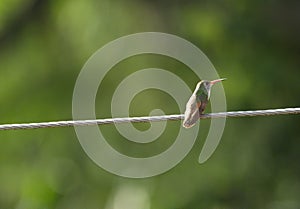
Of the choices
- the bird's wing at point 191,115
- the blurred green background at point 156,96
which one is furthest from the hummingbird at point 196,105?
the blurred green background at point 156,96

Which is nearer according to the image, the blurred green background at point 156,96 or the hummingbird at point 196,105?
the hummingbird at point 196,105

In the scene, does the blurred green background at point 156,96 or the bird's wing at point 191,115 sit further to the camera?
the blurred green background at point 156,96

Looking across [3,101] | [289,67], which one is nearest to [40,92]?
[3,101]

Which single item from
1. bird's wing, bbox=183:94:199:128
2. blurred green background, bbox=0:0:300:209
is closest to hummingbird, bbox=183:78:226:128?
bird's wing, bbox=183:94:199:128

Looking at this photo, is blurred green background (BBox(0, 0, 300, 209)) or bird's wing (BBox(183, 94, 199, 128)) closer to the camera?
bird's wing (BBox(183, 94, 199, 128))

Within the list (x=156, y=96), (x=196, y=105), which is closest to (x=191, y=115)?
(x=196, y=105)

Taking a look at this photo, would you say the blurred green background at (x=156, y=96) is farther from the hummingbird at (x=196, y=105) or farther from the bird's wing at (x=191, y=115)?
the bird's wing at (x=191, y=115)

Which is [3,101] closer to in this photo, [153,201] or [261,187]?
[153,201]

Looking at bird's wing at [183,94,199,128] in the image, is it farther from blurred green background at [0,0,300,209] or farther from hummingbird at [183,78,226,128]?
blurred green background at [0,0,300,209]

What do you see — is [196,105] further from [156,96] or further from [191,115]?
[156,96]
